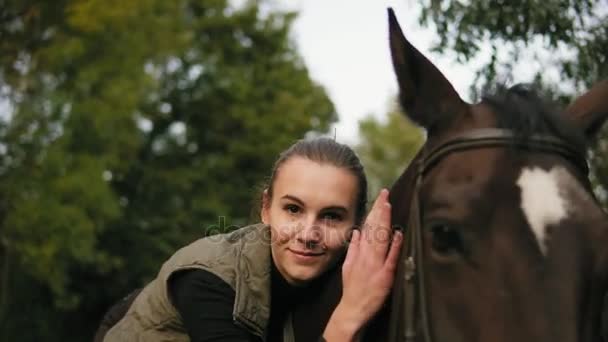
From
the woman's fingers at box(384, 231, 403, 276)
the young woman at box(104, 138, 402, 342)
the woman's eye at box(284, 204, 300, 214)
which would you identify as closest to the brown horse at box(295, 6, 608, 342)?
the woman's fingers at box(384, 231, 403, 276)

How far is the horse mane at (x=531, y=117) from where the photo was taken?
2736 millimetres

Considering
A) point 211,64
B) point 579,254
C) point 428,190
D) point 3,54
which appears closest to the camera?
point 579,254

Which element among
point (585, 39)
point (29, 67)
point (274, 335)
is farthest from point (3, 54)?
point (274, 335)

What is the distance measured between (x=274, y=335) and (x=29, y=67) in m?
16.9

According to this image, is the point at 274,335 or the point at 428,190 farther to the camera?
the point at 274,335

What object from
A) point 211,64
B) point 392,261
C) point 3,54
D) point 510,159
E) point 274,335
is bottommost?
point 274,335

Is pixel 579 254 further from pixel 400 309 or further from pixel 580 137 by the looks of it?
pixel 400 309

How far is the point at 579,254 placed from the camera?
253 cm

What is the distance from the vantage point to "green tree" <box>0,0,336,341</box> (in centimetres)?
1950

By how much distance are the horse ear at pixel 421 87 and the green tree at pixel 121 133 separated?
15595 mm

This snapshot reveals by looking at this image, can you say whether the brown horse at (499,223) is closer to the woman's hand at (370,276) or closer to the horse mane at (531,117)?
the horse mane at (531,117)

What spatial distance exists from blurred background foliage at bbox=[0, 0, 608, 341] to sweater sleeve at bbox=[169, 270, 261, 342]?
4116mm

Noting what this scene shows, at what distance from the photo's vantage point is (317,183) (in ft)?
11.5

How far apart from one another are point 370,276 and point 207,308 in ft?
2.09
